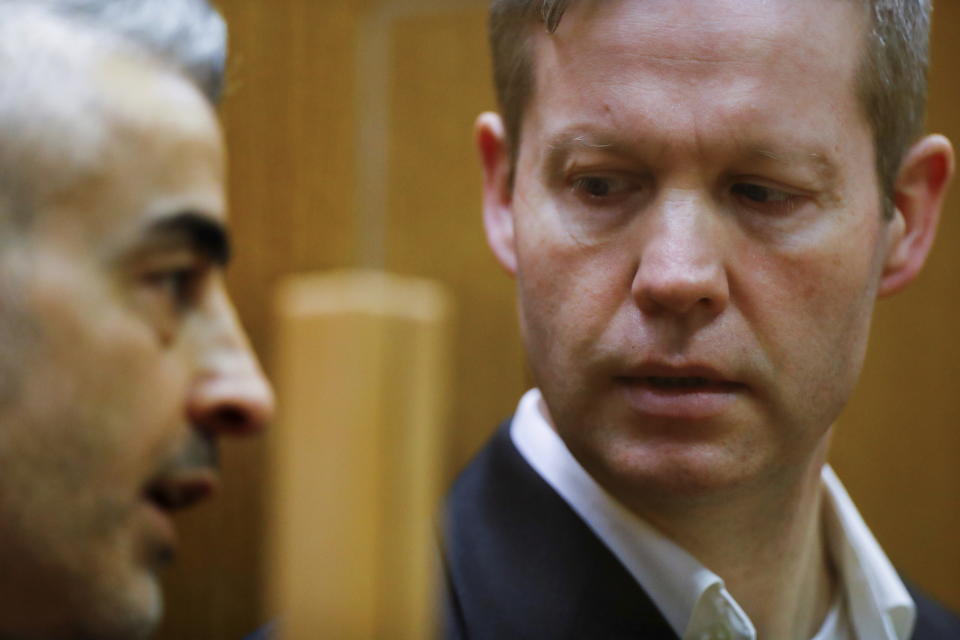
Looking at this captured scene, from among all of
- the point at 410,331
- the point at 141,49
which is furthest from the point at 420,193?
the point at 410,331

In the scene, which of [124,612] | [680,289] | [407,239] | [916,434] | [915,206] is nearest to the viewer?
[124,612]

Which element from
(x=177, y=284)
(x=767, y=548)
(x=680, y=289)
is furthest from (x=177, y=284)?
(x=767, y=548)

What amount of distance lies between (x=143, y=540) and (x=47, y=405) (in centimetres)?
9

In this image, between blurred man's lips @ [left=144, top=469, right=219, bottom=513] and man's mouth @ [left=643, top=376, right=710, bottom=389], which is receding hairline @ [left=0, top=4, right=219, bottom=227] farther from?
man's mouth @ [left=643, top=376, right=710, bottom=389]

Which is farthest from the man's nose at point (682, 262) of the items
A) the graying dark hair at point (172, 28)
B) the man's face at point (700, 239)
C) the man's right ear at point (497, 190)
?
the graying dark hair at point (172, 28)

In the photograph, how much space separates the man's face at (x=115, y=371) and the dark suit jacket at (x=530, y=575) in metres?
0.33

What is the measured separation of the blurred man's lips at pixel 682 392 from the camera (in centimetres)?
83

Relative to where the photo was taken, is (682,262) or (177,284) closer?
(177,284)

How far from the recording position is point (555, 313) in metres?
0.89

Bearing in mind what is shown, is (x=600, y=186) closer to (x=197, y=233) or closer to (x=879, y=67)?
(x=879, y=67)

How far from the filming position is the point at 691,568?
2.98 feet

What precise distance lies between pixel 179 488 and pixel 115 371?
0.08 metres

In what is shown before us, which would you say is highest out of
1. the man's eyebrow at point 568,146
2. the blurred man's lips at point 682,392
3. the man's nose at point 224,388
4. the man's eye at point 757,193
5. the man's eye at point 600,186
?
the man's eyebrow at point 568,146

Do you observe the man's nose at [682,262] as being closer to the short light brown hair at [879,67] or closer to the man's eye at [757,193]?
the man's eye at [757,193]
